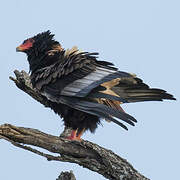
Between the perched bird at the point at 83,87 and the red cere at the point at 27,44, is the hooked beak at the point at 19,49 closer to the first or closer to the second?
the red cere at the point at 27,44

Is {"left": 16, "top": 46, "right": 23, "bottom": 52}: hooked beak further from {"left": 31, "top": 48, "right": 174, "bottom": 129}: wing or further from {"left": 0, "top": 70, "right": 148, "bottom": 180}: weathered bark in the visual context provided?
{"left": 0, "top": 70, "right": 148, "bottom": 180}: weathered bark

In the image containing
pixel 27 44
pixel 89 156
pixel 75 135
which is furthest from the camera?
pixel 27 44

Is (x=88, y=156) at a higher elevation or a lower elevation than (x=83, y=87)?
lower

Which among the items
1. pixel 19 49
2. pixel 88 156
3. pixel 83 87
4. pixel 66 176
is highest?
pixel 19 49

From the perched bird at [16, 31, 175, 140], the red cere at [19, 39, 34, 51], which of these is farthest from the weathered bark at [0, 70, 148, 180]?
the red cere at [19, 39, 34, 51]

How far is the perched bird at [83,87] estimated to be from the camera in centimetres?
643

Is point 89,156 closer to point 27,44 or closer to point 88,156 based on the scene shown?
point 88,156

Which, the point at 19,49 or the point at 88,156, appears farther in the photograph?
the point at 19,49

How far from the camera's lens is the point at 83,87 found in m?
6.52

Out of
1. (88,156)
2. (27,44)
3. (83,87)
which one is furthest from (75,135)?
(27,44)

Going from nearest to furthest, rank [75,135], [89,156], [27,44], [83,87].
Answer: [89,156], [83,87], [75,135], [27,44]

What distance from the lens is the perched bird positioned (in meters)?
6.43

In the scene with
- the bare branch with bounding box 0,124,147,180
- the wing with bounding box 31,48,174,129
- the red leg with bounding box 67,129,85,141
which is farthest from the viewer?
the red leg with bounding box 67,129,85,141

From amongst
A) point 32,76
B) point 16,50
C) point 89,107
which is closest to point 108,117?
point 89,107
